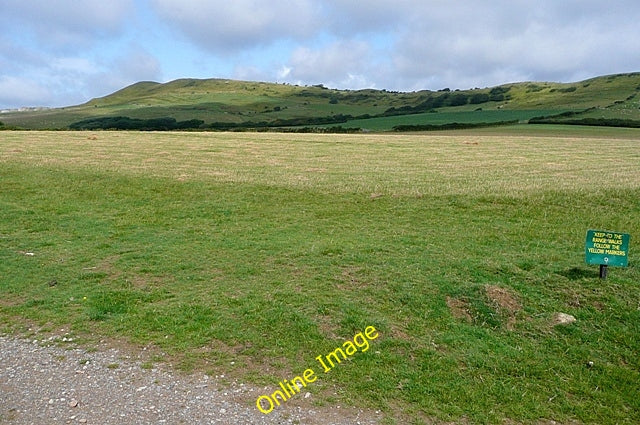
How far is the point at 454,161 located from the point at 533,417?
3148 centimetres

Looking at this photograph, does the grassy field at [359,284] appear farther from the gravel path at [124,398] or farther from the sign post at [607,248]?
the sign post at [607,248]

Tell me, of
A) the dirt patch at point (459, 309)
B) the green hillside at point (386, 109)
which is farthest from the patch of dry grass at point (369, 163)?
the green hillside at point (386, 109)

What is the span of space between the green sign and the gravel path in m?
6.90

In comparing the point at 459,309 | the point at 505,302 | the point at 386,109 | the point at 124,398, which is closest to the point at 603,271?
the point at 505,302

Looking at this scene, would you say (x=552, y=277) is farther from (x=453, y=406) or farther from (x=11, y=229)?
(x=11, y=229)

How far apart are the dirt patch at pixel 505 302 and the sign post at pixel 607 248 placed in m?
2.16

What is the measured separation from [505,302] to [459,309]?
3.30 ft

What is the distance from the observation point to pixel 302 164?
34156 millimetres

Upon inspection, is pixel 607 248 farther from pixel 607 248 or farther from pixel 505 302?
pixel 505 302

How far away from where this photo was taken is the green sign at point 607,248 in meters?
10.0

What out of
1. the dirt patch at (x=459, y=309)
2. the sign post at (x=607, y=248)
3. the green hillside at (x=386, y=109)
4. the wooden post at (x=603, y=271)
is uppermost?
the green hillside at (x=386, y=109)

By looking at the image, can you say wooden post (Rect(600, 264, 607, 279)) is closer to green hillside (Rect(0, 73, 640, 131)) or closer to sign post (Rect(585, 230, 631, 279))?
sign post (Rect(585, 230, 631, 279))

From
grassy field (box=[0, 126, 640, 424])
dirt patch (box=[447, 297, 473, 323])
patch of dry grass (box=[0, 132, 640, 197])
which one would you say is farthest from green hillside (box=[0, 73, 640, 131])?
dirt patch (box=[447, 297, 473, 323])

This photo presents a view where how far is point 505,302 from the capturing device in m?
9.55
